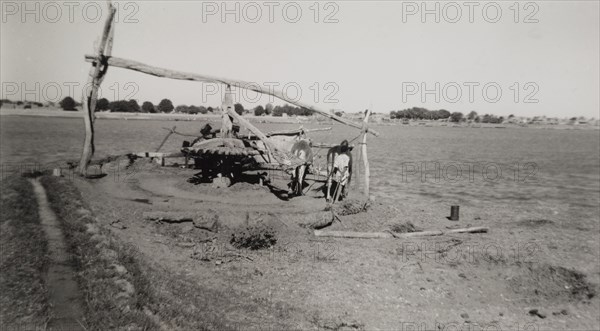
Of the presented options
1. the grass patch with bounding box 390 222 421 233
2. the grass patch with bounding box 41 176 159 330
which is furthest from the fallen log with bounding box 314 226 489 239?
the grass patch with bounding box 41 176 159 330

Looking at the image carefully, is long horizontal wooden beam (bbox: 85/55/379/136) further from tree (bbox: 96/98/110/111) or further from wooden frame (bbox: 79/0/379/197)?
tree (bbox: 96/98/110/111)

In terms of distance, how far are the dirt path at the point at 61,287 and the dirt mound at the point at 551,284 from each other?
9.55 metres

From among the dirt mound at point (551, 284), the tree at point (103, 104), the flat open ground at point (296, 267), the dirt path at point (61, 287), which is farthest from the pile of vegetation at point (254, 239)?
the tree at point (103, 104)

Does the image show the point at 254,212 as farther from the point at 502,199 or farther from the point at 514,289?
the point at 502,199

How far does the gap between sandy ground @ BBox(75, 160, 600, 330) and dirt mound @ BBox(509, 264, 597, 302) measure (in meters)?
0.03

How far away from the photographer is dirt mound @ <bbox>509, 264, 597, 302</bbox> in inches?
380

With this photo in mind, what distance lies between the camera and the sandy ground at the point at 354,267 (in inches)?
321

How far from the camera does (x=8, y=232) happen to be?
A: 26.9 feet

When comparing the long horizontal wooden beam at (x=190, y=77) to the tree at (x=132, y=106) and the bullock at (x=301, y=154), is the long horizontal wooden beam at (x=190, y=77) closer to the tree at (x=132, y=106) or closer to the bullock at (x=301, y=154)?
the bullock at (x=301, y=154)

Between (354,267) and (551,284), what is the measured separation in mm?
5140

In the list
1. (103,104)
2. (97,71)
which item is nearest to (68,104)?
(103,104)

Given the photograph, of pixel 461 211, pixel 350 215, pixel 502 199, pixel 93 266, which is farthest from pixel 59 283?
pixel 502 199

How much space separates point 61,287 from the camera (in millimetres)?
6008

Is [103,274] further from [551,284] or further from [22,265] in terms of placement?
[551,284]
